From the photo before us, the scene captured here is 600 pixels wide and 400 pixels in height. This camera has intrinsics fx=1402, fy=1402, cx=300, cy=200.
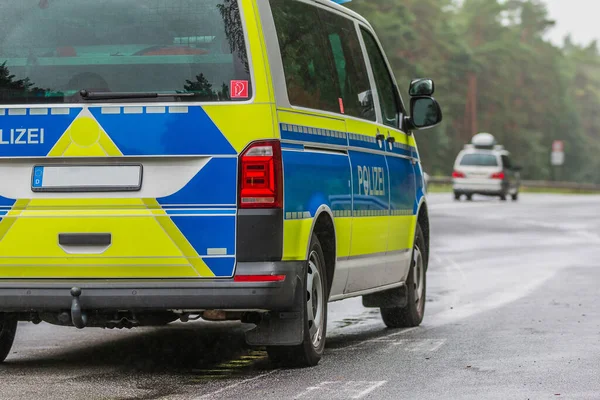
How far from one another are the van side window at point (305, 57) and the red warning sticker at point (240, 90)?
421mm

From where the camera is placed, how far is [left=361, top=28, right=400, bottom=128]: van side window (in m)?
9.86

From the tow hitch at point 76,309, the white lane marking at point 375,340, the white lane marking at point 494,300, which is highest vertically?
the tow hitch at point 76,309

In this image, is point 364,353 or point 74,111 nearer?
point 74,111

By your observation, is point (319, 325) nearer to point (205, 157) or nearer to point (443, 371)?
point (443, 371)

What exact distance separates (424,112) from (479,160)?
39.4 m

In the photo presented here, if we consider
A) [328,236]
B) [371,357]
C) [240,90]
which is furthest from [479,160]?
[240,90]

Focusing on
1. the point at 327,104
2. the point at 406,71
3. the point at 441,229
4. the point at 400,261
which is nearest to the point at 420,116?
the point at 400,261

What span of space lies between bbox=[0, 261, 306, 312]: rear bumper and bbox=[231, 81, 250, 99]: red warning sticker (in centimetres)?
89

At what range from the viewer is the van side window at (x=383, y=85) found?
986 cm

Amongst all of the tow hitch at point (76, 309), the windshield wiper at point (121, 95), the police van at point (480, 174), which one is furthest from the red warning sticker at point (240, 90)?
the police van at point (480, 174)

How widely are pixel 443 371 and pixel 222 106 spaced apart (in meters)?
2.00

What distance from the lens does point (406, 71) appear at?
283 ft

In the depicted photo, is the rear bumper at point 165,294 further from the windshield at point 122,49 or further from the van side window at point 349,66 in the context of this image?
the van side window at point 349,66

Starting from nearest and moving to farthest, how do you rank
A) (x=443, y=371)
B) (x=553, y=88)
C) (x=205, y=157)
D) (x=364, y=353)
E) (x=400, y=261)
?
(x=205, y=157), (x=443, y=371), (x=364, y=353), (x=400, y=261), (x=553, y=88)
